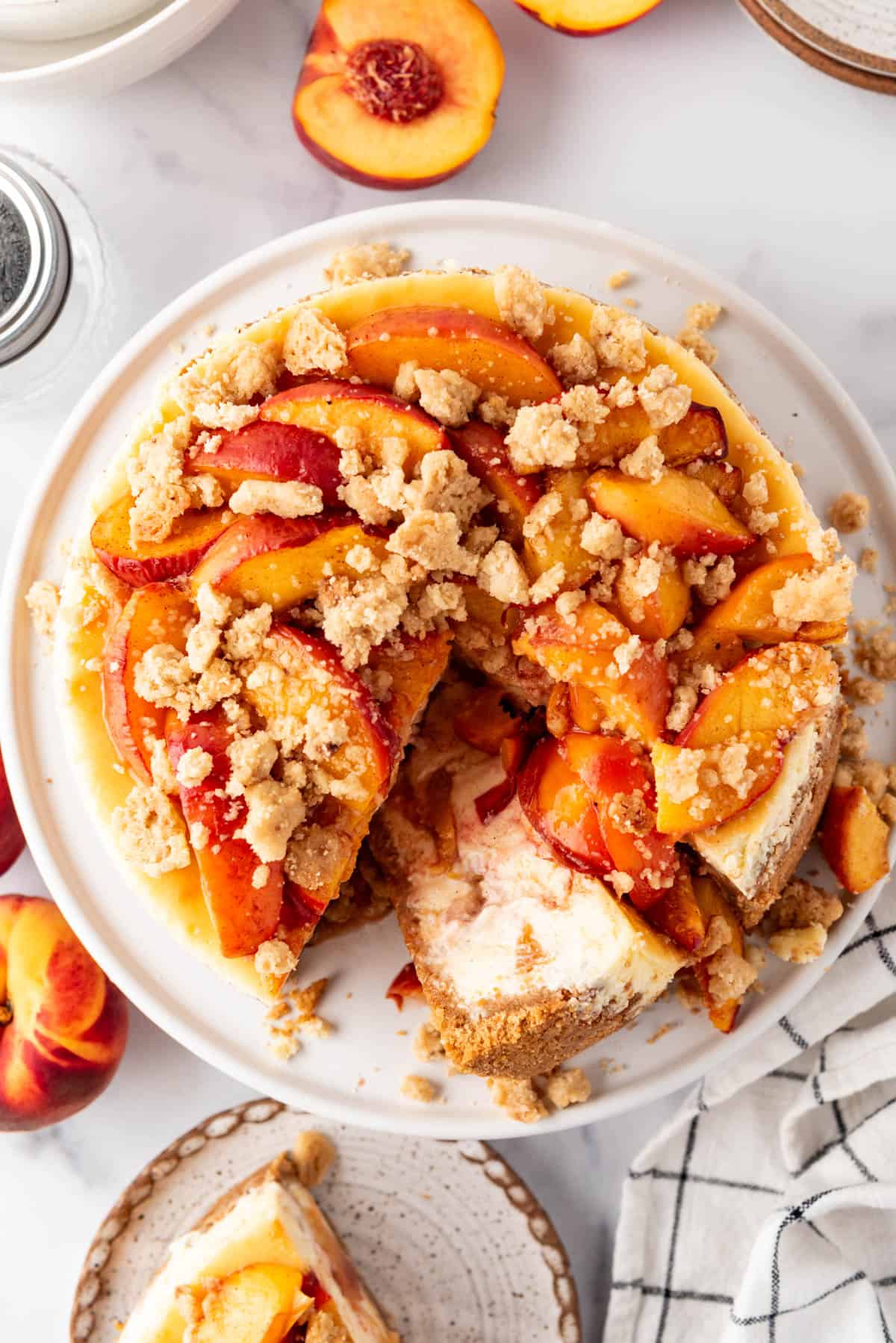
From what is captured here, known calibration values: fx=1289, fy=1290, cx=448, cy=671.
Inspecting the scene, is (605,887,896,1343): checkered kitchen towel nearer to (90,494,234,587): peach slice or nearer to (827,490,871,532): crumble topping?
(827,490,871,532): crumble topping

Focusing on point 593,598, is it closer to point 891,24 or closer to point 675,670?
point 675,670

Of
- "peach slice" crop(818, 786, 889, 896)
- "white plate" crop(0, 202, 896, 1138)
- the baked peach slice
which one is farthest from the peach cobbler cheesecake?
the baked peach slice

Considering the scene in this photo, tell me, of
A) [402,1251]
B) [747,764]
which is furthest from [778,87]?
[402,1251]

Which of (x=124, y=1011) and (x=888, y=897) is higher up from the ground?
(x=888, y=897)

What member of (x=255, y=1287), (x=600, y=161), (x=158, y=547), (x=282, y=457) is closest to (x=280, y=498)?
(x=282, y=457)

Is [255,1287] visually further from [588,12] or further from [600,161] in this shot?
[588,12]
